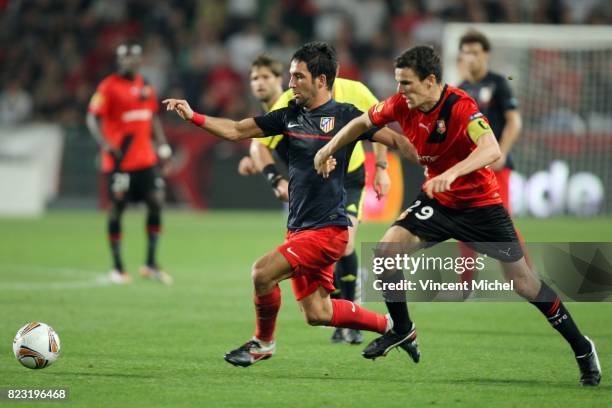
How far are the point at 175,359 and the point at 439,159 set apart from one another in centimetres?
211

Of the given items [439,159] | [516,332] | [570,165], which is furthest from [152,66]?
[439,159]

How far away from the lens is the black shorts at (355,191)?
8.13m

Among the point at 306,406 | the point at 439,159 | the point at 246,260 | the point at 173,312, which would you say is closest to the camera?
the point at 306,406

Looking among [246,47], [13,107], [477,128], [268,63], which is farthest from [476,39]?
[13,107]

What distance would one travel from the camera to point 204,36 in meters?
22.8

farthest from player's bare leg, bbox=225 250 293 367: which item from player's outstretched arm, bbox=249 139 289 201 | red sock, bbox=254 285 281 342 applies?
player's outstretched arm, bbox=249 139 289 201

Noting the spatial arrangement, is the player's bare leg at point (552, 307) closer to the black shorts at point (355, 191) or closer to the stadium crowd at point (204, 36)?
the black shorts at point (355, 191)

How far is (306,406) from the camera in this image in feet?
18.5

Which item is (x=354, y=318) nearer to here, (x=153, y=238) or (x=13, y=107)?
(x=153, y=238)

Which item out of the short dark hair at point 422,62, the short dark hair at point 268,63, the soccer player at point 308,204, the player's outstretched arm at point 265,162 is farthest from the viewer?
the short dark hair at point 268,63

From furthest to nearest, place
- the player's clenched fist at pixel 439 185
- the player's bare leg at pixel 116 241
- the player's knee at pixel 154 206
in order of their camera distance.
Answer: the player's knee at pixel 154 206 → the player's bare leg at pixel 116 241 → the player's clenched fist at pixel 439 185

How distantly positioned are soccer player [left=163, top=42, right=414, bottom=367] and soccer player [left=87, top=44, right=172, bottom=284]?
17.7 ft

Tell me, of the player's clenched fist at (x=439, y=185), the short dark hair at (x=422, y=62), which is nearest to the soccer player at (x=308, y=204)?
the short dark hair at (x=422, y=62)

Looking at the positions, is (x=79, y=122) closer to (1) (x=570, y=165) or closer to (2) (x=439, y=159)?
(1) (x=570, y=165)
